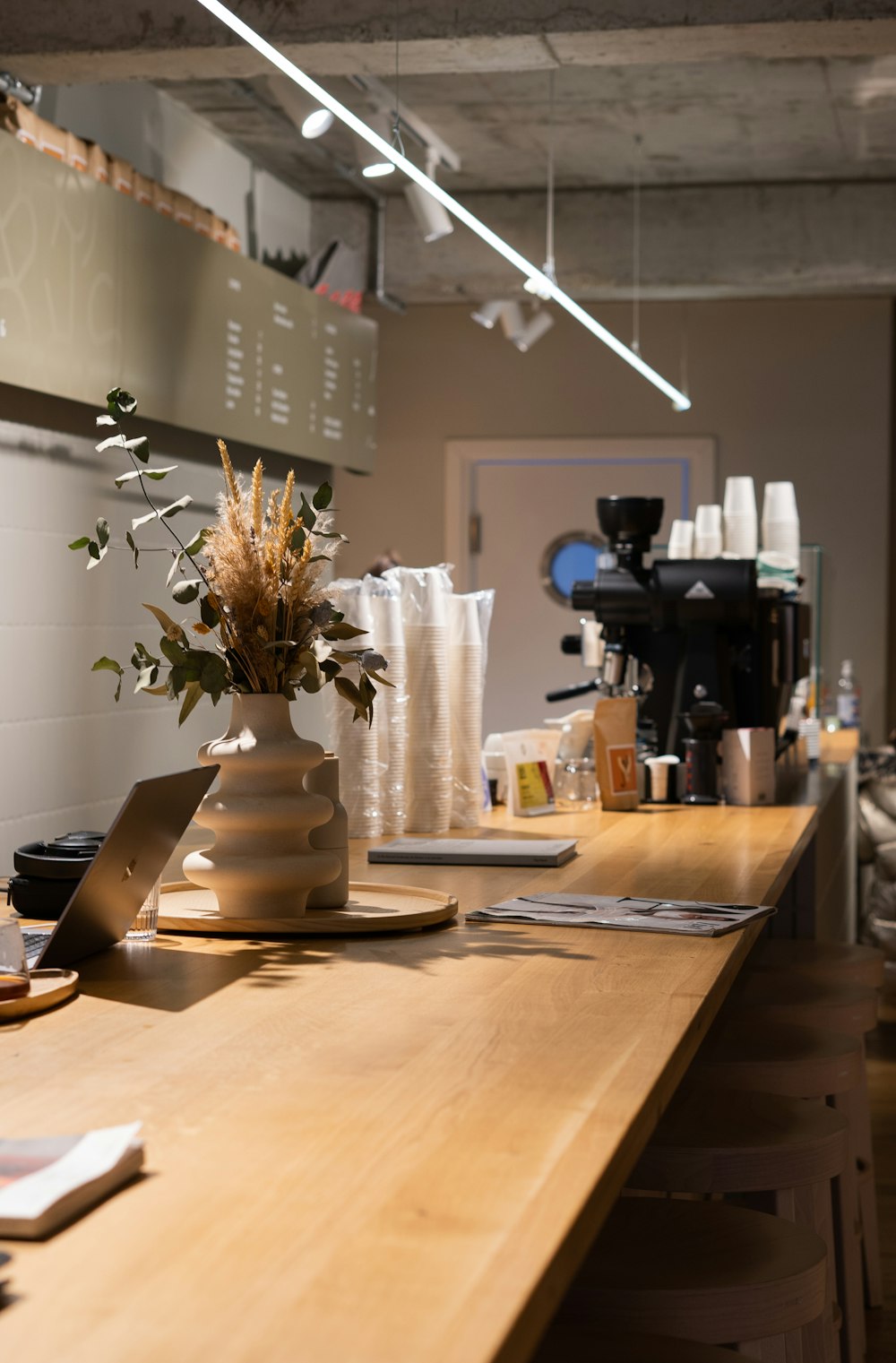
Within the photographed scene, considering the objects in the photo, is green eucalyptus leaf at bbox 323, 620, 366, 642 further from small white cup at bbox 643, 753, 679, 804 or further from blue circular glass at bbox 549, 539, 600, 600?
blue circular glass at bbox 549, 539, 600, 600

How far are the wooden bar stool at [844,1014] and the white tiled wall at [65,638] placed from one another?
1619 mm

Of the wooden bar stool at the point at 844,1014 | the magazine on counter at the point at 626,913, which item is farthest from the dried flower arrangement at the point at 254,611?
the wooden bar stool at the point at 844,1014

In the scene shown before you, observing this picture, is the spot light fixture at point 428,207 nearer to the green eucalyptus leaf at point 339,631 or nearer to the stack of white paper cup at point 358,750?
the stack of white paper cup at point 358,750

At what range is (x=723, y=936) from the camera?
2.01 metres

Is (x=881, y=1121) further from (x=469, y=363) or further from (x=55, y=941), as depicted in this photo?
(x=469, y=363)

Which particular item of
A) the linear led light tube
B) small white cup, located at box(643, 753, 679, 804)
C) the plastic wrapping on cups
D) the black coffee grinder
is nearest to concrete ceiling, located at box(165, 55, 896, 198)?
the linear led light tube

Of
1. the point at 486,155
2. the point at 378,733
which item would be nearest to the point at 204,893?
the point at 378,733

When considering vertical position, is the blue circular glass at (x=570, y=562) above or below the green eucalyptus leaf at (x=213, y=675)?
above

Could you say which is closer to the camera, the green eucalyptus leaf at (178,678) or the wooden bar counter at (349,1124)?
the wooden bar counter at (349,1124)

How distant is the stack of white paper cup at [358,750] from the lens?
9.42ft

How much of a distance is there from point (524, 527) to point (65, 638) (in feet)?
15.6

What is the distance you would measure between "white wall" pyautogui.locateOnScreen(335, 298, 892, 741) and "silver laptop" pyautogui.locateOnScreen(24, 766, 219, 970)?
6.51 metres

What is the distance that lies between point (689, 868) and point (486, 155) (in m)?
5.13

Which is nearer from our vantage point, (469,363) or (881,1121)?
(881,1121)
